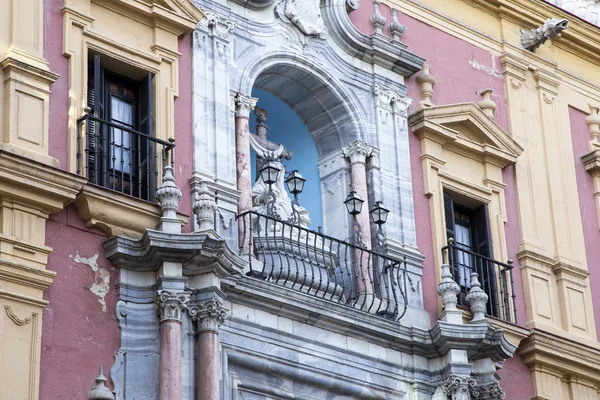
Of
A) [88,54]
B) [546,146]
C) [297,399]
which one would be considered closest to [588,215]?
[546,146]

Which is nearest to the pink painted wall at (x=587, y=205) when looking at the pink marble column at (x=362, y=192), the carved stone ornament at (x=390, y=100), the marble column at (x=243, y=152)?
the carved stone ornament at (x=390, y=100)

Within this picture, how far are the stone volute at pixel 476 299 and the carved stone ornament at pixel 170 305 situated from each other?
3.51 meters

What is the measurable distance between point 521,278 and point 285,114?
10.2 feet

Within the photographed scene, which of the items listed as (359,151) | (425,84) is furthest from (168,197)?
(425,84)

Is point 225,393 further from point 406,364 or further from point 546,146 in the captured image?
point 546,146

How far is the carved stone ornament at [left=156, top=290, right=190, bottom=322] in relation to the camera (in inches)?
561

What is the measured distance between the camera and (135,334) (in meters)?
14.3

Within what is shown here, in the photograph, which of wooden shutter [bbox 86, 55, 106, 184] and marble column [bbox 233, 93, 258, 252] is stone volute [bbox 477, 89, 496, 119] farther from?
wooden shutter [bbox 86, 55, 106, 184]

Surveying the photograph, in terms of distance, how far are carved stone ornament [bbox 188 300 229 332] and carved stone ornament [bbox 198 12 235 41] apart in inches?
125

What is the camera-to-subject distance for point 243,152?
16219mm

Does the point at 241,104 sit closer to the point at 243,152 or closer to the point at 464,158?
the point at 243,152

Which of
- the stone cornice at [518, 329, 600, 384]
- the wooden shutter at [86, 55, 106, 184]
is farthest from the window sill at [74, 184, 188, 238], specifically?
the stone cornice at [518, 329, 600, 384]

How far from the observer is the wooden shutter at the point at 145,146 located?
15281mm

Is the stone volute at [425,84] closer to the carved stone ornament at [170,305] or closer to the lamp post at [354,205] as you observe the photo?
the lamp post at [354,205]
